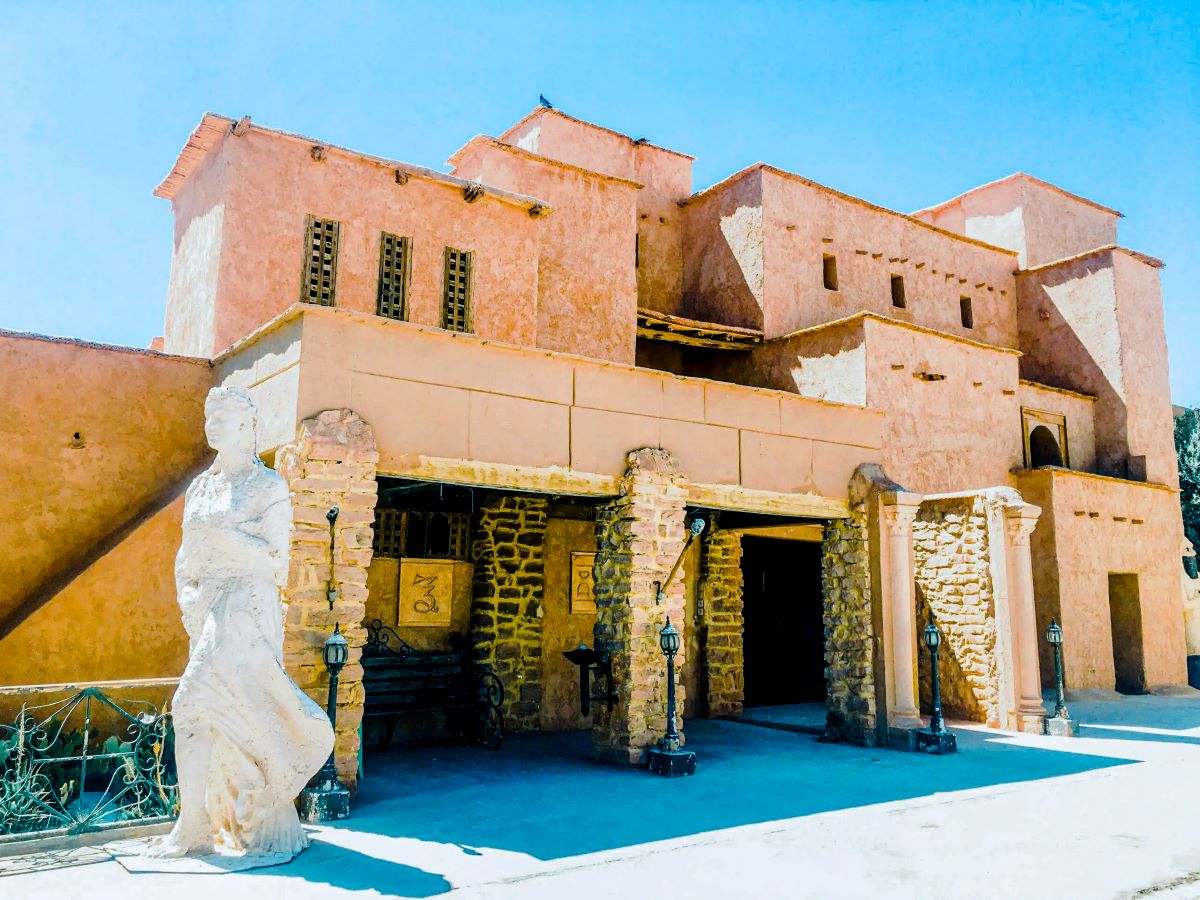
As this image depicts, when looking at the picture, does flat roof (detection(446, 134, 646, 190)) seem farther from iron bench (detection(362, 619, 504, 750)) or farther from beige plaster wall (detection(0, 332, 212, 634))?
iron bench (detection(362, 619, 504, 750))

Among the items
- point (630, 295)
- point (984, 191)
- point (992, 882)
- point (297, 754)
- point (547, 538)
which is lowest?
point (992, 882)

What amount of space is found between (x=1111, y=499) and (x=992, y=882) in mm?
15857

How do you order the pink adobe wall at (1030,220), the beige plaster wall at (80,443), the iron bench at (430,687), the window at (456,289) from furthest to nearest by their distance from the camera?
the pink adobe wall at (1030,220)
the window at (456,289)
the iron bench at (430,687)
the beige plaster wall at (80,443)

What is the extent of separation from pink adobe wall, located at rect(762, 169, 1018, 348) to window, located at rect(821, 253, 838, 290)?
0.12 meters

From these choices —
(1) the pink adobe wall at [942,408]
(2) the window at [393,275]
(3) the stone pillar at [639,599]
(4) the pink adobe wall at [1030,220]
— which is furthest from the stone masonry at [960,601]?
(4) the pink adobe wall at [1030,220]

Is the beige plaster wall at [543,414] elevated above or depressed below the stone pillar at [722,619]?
above

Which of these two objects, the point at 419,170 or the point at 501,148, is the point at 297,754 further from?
the point at 501,148

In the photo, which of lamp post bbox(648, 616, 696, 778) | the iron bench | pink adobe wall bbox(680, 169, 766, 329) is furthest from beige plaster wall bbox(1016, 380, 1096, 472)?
the iron bench

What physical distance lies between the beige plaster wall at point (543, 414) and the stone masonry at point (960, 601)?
2.51m

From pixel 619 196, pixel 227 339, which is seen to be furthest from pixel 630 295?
pixel 227 339

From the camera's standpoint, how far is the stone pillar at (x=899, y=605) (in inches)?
493

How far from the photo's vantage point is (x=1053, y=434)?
2047 centimetres

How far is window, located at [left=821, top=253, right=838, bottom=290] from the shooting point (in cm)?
1914

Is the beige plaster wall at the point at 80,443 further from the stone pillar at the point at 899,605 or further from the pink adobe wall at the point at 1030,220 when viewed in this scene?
the pink adobe wall at the point at 1030,220
